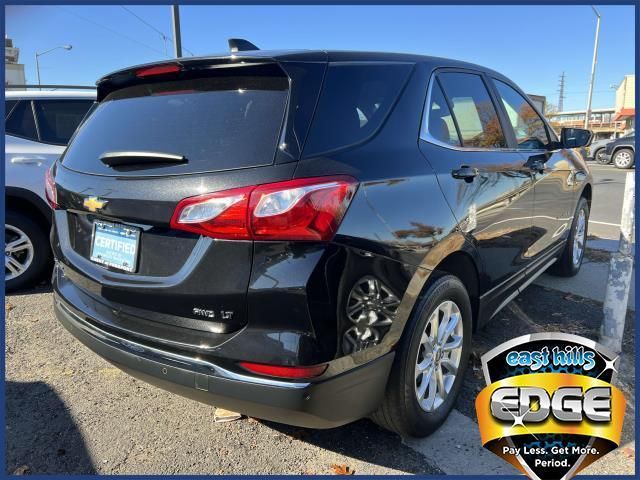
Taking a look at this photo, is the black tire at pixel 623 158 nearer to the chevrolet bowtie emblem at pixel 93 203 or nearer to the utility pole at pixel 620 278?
the utility pole at pixel 620 278

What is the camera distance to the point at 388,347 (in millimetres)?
1904

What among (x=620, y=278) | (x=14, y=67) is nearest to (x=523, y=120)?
(x=620, y=278)

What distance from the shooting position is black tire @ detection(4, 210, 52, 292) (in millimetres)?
4199

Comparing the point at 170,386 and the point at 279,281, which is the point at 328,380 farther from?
the point at 170,386

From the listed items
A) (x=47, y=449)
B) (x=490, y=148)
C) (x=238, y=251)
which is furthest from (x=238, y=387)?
A: (x=490, y=148)

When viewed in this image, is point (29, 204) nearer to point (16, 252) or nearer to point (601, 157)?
point (16, 252)

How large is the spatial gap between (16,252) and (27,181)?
0.64m

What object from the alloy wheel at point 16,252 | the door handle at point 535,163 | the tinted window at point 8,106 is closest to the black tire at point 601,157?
the door handle at point 535,163

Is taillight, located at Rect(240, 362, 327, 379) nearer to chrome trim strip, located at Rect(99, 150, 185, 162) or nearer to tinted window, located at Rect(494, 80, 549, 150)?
chrome trim strip, located at Rect(99, 150, 185, 162)

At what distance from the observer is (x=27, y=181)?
4215mm

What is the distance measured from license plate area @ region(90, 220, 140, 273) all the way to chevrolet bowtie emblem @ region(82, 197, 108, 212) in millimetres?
61

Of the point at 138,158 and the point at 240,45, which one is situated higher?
the point at 240,45

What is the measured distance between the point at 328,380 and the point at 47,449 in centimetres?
152

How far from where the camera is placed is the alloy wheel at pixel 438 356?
7.29 feet
